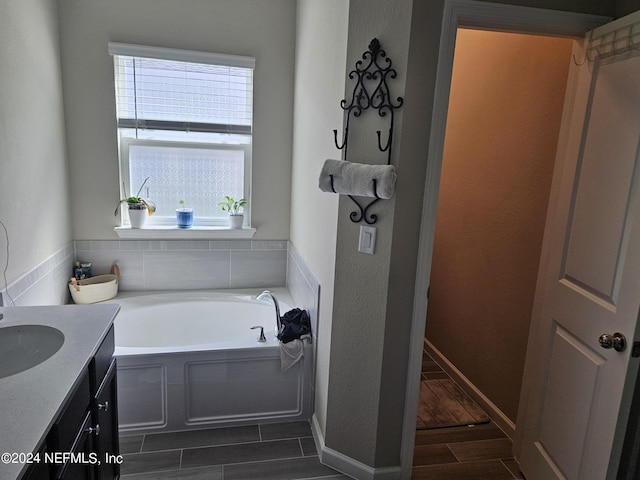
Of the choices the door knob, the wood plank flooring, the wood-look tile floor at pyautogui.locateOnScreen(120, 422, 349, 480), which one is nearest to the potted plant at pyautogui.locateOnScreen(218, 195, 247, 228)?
the wood-look tile floor at pyautogui.locateOnScreen(120, 422, 349, 480)

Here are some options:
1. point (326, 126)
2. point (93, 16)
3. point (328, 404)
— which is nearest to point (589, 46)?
point (326, 126)

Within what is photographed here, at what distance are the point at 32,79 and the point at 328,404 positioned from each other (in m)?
2.42

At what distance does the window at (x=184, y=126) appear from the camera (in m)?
3.02

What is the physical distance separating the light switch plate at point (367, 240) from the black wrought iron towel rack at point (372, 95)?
0.03 m

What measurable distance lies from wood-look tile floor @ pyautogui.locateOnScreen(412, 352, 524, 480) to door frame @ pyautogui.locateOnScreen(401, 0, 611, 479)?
2.61 feet

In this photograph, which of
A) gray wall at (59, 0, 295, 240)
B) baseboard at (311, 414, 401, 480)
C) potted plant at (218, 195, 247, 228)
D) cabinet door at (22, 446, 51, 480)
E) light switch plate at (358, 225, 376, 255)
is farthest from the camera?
potted plant at (218, 195, 247, 228)

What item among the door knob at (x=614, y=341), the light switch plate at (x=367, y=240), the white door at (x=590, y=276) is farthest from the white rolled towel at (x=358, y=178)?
the door knob at (x=614, y=341)

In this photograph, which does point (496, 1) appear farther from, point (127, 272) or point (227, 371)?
point (127, 272)

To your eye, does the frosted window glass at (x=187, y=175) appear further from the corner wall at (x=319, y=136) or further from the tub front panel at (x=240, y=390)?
the tub front panel at (x=240, y=390)

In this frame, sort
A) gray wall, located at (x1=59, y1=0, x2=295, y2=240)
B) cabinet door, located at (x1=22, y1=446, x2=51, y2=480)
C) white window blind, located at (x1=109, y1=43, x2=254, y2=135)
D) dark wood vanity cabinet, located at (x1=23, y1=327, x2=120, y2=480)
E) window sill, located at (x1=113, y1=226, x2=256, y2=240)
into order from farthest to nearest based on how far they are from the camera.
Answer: window sill, located at (x1=113, y1=226, x2=256, y2=240)
white window blind, located at (x1=109, y1=43, x2=254, y2=135)
gray wall, located at (x1=59, y1=0, x2=295, y2=240)
dark wood vanity cabinet, located at (x1=23, y1=327, x2=120, y2=480)
cabinet door, located at (x1=22, y1=446, x2=51, y2=480)

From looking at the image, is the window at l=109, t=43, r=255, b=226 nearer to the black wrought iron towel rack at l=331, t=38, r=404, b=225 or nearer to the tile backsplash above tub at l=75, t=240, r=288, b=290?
the tile backsplash above tub at l=75, t=240, r=288, b=290

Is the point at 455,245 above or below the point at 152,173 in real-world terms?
below

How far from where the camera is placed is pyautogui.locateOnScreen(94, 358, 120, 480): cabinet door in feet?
5.07

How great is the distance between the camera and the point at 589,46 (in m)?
1.72
